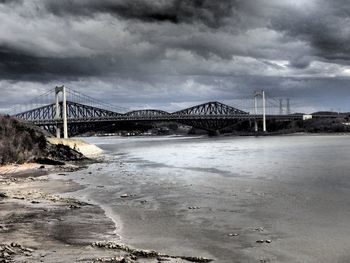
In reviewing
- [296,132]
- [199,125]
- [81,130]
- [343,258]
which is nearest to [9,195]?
[343,258]

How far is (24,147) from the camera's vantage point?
58312 millimetres

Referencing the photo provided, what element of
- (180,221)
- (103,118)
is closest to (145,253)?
(180,221)

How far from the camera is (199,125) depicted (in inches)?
6683

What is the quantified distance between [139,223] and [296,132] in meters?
179

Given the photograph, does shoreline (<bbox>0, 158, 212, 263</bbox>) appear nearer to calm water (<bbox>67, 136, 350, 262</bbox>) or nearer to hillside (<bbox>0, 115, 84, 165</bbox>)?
calm water (<bbox>67, 136, 350, 262</bbox>)

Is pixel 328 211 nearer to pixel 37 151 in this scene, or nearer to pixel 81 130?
pixel 37 151

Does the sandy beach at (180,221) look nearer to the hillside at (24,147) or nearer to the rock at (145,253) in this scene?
the rock at (145,253)

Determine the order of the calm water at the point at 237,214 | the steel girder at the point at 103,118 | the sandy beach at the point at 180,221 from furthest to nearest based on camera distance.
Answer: the steel girder at the point at 103,118, the calm water at the point at 237,214, the sandy beach at the point at 180,221

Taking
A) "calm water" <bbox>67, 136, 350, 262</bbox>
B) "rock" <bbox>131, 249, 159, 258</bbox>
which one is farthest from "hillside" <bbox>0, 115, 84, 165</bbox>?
"rock" <bbox>131, 249, 159, 258</bbox>

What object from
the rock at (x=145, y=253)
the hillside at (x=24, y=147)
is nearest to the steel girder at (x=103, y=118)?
the hillside at (x=24, y=147)

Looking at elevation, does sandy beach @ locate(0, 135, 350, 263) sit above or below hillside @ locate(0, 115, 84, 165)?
below

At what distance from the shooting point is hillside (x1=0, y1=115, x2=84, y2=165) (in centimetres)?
5253

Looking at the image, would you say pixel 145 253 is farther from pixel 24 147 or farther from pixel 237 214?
Result: pixel 24 147

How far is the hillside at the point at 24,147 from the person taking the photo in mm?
52531
